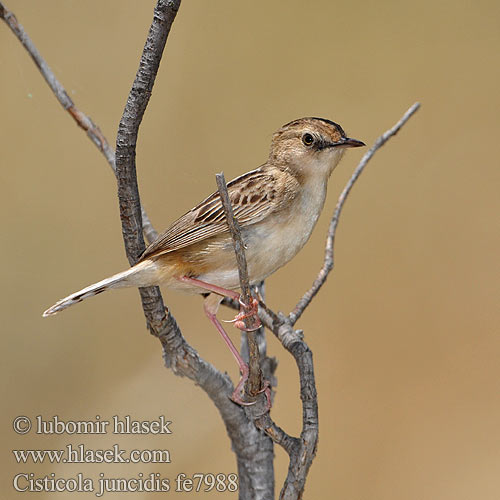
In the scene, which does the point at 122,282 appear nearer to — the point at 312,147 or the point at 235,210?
the point at 235,210

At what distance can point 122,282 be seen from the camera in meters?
2.25

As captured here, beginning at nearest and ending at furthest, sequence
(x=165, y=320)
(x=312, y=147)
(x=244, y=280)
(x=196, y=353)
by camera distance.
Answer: (x=244, y=280) → (x=165, y=320) → (x=196, y=353) → (x=312, y=147)

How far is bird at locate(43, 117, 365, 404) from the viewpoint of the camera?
7.75 ft

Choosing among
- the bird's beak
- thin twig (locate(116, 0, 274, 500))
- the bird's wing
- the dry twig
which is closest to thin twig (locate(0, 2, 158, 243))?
the dry twig

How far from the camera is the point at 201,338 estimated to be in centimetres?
390

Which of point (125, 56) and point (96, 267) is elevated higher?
point (125, 56)

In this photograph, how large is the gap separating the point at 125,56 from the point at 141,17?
261 millimetres

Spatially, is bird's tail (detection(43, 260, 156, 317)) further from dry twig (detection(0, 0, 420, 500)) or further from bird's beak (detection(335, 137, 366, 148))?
bird's beak (detection(335, 137, 366, 148))

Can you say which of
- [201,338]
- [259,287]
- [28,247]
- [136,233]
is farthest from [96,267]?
[136,233]

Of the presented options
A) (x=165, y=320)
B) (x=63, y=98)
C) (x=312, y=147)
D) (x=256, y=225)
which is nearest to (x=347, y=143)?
(x=312, y=147)

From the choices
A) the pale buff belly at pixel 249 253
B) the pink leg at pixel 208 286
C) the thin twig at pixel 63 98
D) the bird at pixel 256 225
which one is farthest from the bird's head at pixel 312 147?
the thin twig at pixel 63 98

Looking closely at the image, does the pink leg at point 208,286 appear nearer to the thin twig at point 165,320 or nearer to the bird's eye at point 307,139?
the thin twig at point 165,320

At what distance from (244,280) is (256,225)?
568 mm

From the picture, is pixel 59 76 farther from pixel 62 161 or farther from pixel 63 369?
pixel 63 369
